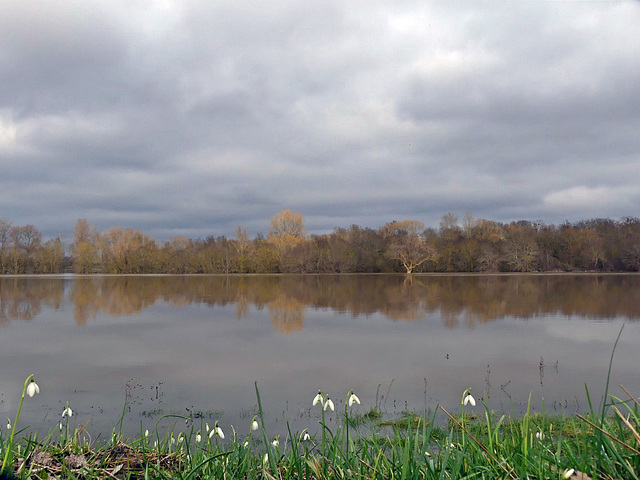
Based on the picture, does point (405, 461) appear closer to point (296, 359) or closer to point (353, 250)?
point (296, 359)

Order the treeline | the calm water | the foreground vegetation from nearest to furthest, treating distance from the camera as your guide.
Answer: the foreground vegetation
the calm water
the treeline

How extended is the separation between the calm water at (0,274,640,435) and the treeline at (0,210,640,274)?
5357cm

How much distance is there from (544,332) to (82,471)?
16.3 meters

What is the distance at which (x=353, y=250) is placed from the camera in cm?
7731

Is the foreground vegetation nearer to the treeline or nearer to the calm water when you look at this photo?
the calm water

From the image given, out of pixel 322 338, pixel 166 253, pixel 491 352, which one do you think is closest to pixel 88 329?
pixel 322 338

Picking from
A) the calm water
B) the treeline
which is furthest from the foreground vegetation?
the treeline

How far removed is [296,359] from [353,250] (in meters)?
65.6

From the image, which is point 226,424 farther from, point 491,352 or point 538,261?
point 538,261

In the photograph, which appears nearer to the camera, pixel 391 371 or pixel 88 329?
pixel 391 371

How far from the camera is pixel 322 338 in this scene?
15109 mm

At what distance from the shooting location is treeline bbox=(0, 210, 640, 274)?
75938mm

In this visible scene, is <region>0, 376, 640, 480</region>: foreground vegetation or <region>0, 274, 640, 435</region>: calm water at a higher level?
<region>0, 376, 640, 480</region>: foreground vegetation

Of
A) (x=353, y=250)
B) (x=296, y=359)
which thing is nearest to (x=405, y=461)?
(x=296, y=359)
